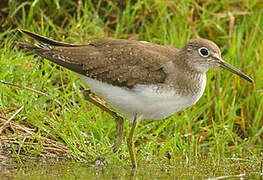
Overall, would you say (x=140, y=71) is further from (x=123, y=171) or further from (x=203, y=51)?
(x=123, y=171)

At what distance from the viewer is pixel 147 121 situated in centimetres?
695

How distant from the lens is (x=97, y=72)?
5758 millimetres

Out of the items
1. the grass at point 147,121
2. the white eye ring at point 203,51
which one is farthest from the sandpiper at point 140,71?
the grass at point 147,121

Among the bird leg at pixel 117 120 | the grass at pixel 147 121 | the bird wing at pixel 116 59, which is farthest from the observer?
the grass at pixel 147 121

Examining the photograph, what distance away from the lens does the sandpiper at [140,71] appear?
18.3 ft

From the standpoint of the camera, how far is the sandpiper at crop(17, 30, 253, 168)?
5.57m

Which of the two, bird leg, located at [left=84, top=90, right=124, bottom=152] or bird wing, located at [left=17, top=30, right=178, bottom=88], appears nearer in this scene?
bird wing, located at [left=17, top=30, right=178, bottom=88]

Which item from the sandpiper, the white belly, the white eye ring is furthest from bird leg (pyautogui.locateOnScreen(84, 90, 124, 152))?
the white eye ring

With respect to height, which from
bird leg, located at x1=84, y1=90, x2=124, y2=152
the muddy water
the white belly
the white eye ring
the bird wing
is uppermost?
the white eye ring

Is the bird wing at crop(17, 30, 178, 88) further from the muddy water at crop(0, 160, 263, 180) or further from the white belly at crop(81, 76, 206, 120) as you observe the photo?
the muddy water at crop(0, 160, 263, 180)

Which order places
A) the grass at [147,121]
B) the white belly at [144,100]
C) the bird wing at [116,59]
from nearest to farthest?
the white belly at [144,100] < the bird wing at [116,59] < the grass at [147,121]

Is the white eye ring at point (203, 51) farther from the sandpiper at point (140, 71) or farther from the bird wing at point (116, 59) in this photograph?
the bird wing at point (116, 59)

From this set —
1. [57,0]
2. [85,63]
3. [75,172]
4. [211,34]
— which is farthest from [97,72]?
[211,34]

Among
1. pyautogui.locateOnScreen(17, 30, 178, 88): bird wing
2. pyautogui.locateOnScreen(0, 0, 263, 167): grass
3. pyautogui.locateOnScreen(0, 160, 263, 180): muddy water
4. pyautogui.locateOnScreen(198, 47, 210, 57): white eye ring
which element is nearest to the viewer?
pyautogui.locateOnScreen(0, 160, 263, 180): muddy water
